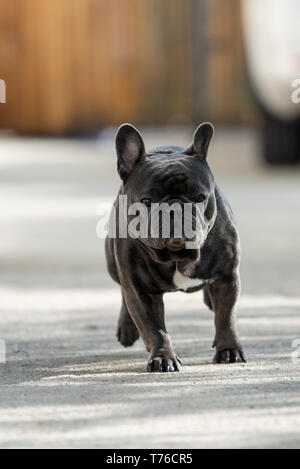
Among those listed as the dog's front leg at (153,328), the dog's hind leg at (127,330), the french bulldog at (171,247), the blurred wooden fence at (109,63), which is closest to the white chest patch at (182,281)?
the french bulldog at (171,247)

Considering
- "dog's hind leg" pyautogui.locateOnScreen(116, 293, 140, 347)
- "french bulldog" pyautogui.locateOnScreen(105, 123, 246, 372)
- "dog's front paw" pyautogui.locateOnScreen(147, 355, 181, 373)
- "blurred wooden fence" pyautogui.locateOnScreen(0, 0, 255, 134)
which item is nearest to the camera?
"french bulldog" pyautogui.locateOnScreen(105, 123, 246, 372)

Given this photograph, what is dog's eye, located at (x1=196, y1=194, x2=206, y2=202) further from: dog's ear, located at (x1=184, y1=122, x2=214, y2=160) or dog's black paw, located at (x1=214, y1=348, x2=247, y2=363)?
dog's black paw, located at (x1=214, y1=348, x2=247, y2=363)

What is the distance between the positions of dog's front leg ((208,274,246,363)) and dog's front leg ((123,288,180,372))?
0.20 meters

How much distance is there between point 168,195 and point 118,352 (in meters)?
0.93

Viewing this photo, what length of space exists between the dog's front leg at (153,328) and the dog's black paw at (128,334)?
1.47 feet

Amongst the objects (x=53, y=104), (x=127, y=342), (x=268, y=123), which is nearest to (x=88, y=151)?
(x=53, y=104)

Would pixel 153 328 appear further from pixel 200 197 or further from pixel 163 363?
pixel 200 197

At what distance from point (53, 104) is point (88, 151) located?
258 cm

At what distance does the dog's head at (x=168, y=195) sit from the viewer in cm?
421

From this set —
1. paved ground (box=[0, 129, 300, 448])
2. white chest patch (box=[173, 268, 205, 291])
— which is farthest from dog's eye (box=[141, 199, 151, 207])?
paved ground (box=[0, 129, 300, 448])

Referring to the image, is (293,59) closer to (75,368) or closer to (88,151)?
(88,151)

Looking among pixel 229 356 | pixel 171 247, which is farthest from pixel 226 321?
pixel 171 247

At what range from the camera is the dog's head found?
421cm

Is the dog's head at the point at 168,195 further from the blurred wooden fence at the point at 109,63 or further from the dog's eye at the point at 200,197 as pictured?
the blurred wooden fence at the point at 109,63
